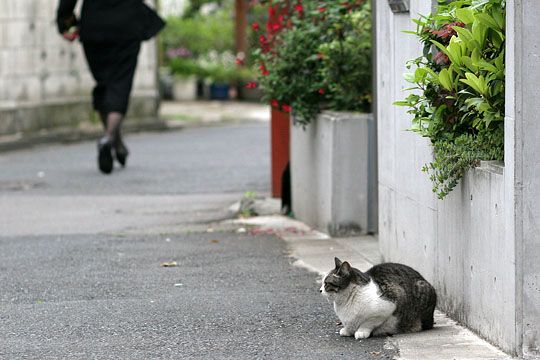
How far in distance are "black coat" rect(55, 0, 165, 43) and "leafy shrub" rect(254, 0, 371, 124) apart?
3664 millimetres

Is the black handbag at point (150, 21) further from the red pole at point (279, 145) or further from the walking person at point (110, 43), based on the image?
the red pole at point (279, 145)

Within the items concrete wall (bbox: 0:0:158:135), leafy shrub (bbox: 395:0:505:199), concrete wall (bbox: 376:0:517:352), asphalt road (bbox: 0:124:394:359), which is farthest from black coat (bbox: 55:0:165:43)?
leafy shrub (bbox: 395:0:505:199)

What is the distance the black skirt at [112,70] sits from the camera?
13328mm

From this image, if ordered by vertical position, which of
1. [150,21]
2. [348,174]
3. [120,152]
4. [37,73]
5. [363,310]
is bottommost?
[363,310]

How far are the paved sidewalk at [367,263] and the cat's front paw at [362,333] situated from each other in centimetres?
11

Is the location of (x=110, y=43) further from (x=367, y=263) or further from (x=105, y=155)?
(x=367, y=263)

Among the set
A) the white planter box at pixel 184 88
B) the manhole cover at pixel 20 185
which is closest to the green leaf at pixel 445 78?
the manhole cover at pixel 20 185

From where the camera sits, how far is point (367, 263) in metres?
7.75

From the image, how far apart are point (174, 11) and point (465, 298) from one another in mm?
31143

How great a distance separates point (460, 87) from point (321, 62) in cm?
369

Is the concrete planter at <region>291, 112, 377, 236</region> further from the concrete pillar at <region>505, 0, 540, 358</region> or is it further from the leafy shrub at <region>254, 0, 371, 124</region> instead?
the concrete pillar at <region>505, 0, 540, 358</region>

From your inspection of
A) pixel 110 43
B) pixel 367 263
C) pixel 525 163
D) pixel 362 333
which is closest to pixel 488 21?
pixel 525 163

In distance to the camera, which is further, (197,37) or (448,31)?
(197,37)

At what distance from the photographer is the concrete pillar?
4977 mm
